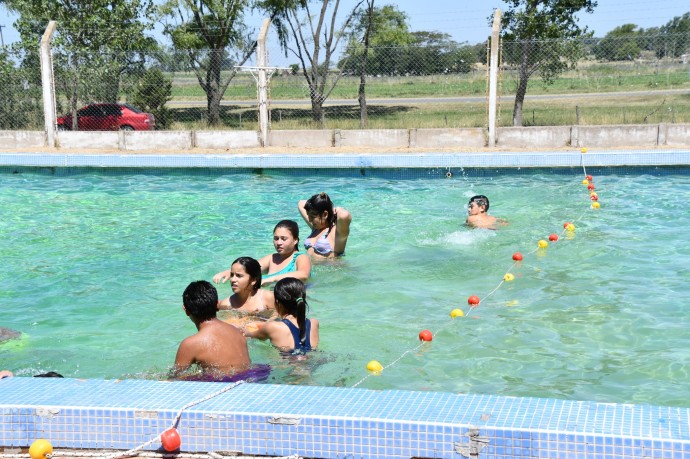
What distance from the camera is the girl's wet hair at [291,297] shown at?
5367mm

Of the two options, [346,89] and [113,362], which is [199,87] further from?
[113,362]

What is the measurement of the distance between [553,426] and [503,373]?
1.76 meters

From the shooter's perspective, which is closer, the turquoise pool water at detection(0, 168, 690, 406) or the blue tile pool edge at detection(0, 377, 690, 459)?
the blue tile pool edge at detection(0, 377, 690, 459)

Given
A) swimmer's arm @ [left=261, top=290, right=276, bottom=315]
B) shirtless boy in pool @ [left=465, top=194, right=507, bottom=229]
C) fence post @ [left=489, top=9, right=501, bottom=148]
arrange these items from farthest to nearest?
1. fence post @ [left=489, top=9, right=501, bottom=148]
2. shirtless boy in pool @ [left=465, top=194, right=507, bottom=229]
3. swimmer's arm @ [left=261, top=290, right=276, bottom=315]

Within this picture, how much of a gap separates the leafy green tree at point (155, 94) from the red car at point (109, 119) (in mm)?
179

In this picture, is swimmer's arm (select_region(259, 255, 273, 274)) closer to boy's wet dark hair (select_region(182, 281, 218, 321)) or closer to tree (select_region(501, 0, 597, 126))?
boy's wet dark hair (select_region(182, 281, 218, 321))

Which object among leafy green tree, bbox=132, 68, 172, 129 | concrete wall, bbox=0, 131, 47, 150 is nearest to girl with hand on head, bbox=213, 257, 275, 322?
concrete wall, bbox=0, 131, 47, 150

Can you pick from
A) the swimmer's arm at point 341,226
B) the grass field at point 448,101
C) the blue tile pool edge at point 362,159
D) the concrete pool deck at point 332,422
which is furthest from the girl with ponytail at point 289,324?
the grass field at point 448,101

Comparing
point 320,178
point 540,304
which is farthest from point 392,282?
point 320,178

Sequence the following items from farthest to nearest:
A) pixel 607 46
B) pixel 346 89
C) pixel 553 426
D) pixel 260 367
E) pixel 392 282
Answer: pixel 346 89, pixel 607 46, pixel 392 282, pixel 260 367, pixel 553 426

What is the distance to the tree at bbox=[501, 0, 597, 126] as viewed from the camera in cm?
1672

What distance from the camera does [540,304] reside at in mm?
7219

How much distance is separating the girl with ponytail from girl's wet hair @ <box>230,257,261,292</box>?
26.6 inches

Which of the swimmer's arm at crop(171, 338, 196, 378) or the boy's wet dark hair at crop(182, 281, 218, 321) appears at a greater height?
the boy's wet dark hair at crop(182, 281, 218, 321)
